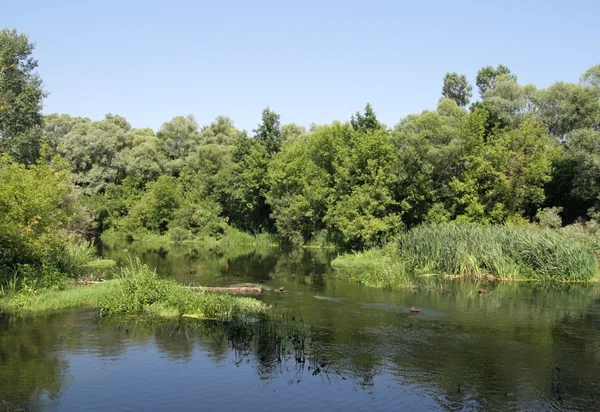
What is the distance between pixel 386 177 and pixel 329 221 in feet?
32.5

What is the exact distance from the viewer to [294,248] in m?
62.0

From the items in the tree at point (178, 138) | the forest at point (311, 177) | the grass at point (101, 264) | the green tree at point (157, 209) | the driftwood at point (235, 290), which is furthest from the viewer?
the tree at point (178, 138)

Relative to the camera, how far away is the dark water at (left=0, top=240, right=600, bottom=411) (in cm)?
1398

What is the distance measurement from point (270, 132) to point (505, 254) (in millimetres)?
43755

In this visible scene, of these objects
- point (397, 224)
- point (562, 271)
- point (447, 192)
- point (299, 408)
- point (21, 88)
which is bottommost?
point (299, 408)

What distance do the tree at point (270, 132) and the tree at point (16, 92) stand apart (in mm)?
33227

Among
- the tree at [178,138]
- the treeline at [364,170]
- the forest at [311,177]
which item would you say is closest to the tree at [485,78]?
the forest at [311,177]

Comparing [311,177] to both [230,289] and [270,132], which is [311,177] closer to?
[270,132]

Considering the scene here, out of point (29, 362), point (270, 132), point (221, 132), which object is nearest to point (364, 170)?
point (270, 132)

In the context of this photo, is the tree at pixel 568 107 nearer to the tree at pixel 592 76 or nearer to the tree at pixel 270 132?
the tree at pixel 592 76

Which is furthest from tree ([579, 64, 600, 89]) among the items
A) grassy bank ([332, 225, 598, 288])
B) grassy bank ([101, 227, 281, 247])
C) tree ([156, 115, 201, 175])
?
tree ([156, 115, 201, 175])

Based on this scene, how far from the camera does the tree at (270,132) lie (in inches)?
2837

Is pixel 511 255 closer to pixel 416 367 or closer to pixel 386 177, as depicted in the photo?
pixel 386 177

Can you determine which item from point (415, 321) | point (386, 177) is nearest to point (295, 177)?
point (386, 177)
